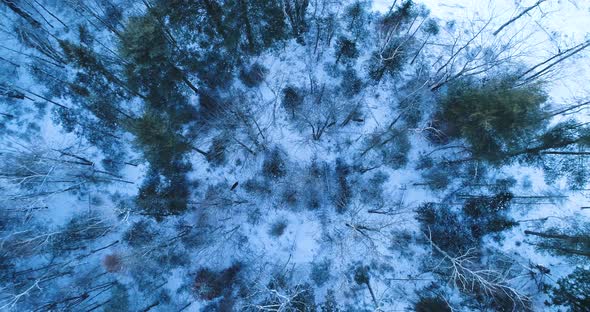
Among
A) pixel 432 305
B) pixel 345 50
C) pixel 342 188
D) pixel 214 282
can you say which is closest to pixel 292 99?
pixel 345 50

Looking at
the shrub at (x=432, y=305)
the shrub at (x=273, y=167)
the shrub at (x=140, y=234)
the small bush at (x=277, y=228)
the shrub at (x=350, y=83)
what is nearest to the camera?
the shrub at (x=432, y=305)

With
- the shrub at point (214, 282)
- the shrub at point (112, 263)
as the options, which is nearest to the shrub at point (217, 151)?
the shrub at point (214, 282)

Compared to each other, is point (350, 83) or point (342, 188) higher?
point (350, 83)

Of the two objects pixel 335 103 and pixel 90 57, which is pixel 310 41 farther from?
pixel 90 57

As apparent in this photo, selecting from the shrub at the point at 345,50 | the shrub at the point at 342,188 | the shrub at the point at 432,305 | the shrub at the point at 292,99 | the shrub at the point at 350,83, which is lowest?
the shrub at the point at 432,305

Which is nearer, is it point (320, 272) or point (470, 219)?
point (320, 272)

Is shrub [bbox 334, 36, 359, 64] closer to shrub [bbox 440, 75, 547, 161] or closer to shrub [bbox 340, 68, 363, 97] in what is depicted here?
shrub [bbox 340, 68, 363, 97]

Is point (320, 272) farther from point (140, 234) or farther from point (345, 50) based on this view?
point (345, 50)

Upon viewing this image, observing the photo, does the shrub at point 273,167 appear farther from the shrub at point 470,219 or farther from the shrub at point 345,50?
the shrub at point 470,219

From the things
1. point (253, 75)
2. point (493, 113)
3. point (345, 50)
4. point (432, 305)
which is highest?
point (345, 50)

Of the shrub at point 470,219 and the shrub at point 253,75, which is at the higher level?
the shrub at point 253,75

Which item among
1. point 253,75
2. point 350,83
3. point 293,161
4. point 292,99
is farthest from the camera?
point 350,83
